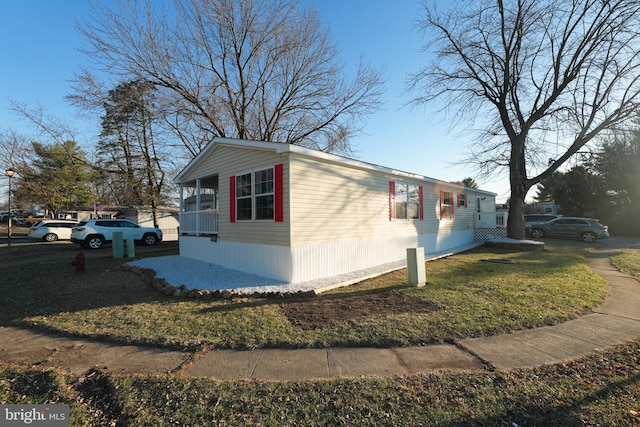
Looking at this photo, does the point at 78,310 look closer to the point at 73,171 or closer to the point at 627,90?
the point at 627,90

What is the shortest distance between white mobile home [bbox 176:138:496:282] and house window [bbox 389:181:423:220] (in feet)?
0.11

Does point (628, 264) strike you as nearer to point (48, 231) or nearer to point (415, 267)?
point (415, 267)

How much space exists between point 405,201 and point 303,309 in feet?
22.8

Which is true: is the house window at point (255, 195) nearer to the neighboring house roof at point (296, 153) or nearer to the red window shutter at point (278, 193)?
the red window shutter at point (278, 193)

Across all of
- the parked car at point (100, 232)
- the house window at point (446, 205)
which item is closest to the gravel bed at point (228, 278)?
the house window at point (446, 205)

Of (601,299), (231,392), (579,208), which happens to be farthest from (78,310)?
(579,208)

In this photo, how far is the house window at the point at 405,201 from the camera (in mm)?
10000

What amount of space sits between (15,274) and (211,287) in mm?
6525

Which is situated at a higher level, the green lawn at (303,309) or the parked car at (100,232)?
the parked car at (100,232)

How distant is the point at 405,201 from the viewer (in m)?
10.7

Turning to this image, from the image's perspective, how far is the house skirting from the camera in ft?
22.6

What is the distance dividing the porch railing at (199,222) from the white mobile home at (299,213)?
0.12ft

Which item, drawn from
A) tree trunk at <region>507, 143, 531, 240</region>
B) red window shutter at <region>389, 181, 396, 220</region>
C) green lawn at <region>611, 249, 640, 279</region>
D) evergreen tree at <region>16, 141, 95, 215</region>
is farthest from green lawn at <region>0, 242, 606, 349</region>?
evergreen tree at <region>16, 141, 95, 215</region>

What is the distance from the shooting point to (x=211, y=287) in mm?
6434
